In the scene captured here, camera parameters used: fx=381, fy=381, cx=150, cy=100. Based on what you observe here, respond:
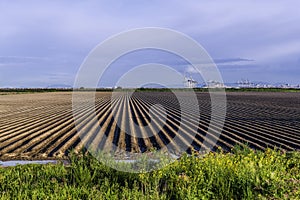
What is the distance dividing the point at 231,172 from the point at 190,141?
659 centimetres

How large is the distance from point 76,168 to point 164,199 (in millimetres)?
1965

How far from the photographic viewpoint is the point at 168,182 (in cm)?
572

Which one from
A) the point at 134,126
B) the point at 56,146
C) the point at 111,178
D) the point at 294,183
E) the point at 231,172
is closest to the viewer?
the point at 294,183

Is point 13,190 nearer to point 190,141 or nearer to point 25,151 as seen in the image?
point 25,151

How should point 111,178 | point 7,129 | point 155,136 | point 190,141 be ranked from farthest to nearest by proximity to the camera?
point 7,129
point 155,136
point 190,141
point 111,178

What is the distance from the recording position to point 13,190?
5820 mm

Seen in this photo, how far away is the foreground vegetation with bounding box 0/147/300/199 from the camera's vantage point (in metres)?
5.10

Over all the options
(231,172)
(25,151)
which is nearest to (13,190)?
(231,172)

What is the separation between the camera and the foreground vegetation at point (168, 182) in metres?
5.10

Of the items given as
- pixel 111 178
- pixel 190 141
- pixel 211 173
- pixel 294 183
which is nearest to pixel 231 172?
pixel 211 173

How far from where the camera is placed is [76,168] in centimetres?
646

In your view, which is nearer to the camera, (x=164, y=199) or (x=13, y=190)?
(x=164, y=199)

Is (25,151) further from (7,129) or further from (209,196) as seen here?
(209,196)

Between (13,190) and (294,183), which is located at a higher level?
(294,183)
